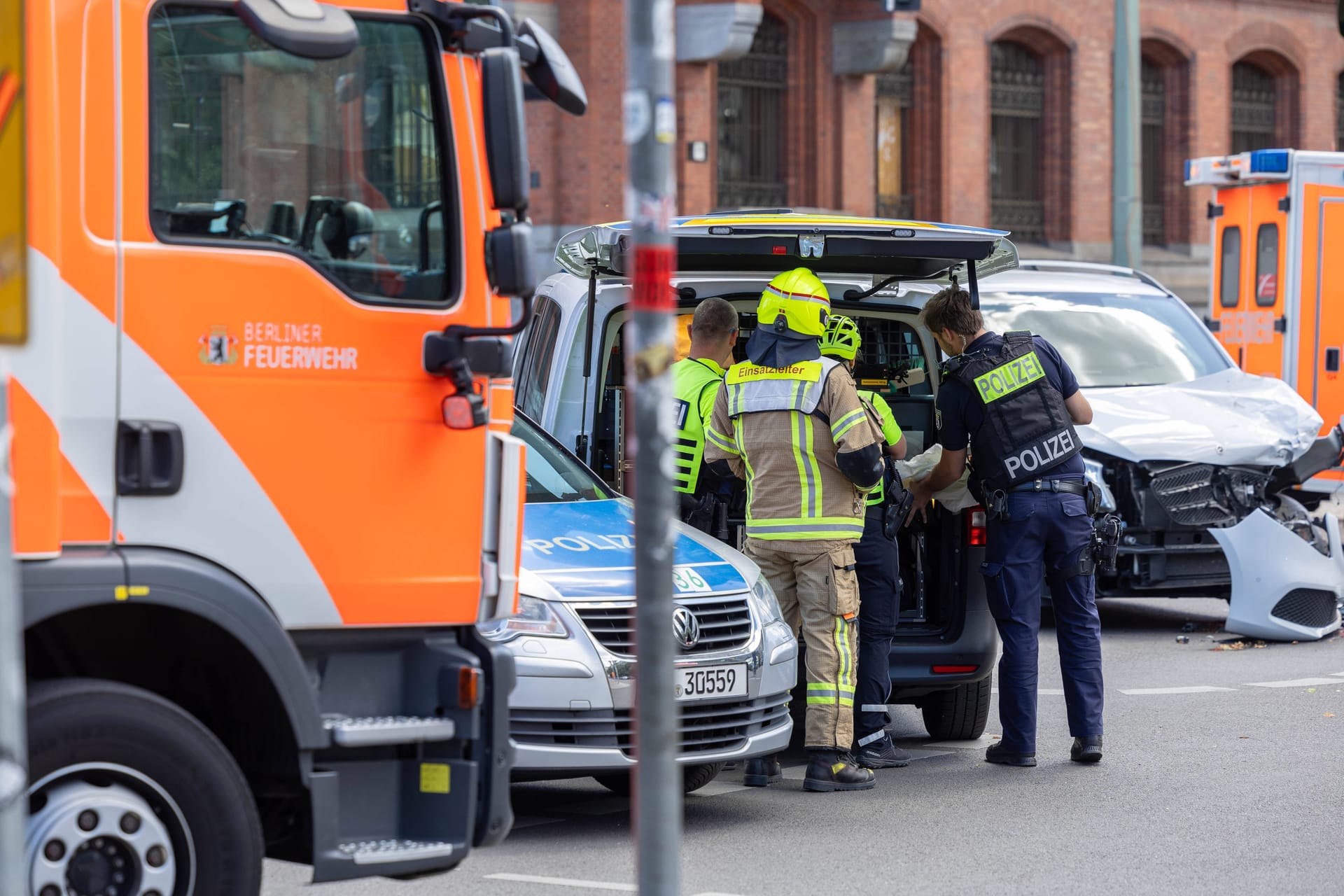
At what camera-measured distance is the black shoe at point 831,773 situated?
7.43 metres

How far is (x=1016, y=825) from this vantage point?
686 centimetres

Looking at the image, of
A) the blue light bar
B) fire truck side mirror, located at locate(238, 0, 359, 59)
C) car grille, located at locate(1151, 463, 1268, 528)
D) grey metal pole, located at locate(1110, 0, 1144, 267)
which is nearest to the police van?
fire truck side mirror, located at locate(238, 0, 359, 59)

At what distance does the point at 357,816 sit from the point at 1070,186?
26.7 metres

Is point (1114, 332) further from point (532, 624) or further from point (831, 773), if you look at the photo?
point (532, 624)

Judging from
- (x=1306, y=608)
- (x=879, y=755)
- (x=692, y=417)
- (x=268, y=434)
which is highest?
(x=268, y=434)

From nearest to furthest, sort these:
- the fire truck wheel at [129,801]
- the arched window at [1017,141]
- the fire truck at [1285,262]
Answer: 1. the fire truck wheel at [129,801]
2. the fire truck at [1285,262]
3. the arched window at [1017,141]

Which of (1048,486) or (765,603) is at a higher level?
(1048,486)

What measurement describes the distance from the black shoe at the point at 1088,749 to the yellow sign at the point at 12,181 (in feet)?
18.6

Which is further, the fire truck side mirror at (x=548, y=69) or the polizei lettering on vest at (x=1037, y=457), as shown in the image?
the polizei lettering on vest at (x=1037, y=457)

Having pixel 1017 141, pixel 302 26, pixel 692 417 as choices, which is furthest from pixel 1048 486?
pixel 1017 141

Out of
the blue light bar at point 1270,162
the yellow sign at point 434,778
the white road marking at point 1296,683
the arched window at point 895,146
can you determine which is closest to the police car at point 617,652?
the yellow sign at point 434,778

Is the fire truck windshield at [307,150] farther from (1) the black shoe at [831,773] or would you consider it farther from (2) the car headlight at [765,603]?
(1) the black shoe at [831,773]

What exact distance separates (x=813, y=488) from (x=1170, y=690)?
3.26 metres

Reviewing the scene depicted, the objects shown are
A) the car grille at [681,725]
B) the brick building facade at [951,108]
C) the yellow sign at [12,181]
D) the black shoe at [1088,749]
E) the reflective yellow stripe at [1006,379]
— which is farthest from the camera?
the brick building facade at [951,108]
